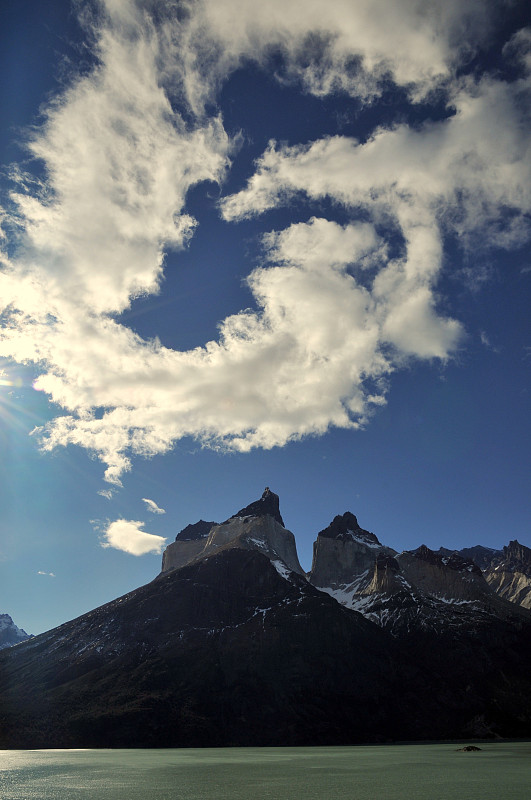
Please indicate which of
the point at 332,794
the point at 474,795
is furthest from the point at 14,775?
the point at 474,795

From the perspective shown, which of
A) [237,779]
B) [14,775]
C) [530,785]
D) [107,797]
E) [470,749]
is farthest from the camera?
[470,749]

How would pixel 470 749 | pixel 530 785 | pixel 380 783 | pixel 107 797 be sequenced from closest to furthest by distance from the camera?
pixel 107 797
pixel 530 785
pixel 380 783
pixel 470 749

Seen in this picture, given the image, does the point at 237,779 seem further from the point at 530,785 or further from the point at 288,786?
the point at 530,785

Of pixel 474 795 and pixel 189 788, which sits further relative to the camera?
pixel 189 788

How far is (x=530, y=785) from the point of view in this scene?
80.4m

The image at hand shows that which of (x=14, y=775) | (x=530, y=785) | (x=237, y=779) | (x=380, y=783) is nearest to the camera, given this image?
(x=530, y=785)

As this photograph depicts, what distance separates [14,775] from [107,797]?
146 ft

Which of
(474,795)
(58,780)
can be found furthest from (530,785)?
(58,780)

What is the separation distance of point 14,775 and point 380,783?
220ft

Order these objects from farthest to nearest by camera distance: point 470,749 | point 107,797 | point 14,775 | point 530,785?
point 470,749 → point 14,775 → point 530,785 → point 107,797

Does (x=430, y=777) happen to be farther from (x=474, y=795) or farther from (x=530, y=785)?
(x=474, y=795)

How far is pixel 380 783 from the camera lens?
3378 inches

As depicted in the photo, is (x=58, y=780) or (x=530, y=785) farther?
(x=58, y=780)

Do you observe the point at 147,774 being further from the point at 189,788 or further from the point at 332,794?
the point at 332,794
